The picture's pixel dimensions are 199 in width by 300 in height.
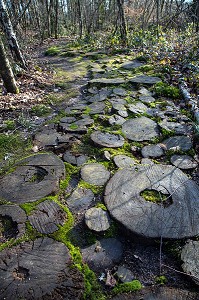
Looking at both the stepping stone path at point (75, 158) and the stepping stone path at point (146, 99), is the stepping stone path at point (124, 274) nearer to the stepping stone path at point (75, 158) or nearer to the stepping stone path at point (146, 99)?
the stepping stone path at point (75, 158)

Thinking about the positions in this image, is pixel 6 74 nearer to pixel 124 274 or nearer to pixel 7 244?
pixel 7 244

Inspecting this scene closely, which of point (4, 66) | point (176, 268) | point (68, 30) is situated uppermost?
point (68, 30)

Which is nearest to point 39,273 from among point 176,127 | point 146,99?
point 176,127

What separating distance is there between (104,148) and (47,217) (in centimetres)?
136

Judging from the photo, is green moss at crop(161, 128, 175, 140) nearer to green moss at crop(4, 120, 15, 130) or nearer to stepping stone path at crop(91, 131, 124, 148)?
stepping stone path at crop(91, 131, 124, 148)

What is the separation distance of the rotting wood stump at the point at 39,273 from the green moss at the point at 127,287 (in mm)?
252

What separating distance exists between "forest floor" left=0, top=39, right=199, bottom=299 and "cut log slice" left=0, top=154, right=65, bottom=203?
0.04 metres

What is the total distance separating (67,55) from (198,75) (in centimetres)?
602

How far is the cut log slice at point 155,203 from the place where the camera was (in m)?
2.04

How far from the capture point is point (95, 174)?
2.80 m

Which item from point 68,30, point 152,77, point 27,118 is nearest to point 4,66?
point 27,118

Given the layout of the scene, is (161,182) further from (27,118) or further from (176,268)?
(27,118)

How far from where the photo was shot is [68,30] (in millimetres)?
17828

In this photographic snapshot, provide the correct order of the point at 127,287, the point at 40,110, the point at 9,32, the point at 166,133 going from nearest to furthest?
the point at 127,287, the point at 166,133, the point at 40,110, the point at 9,32
